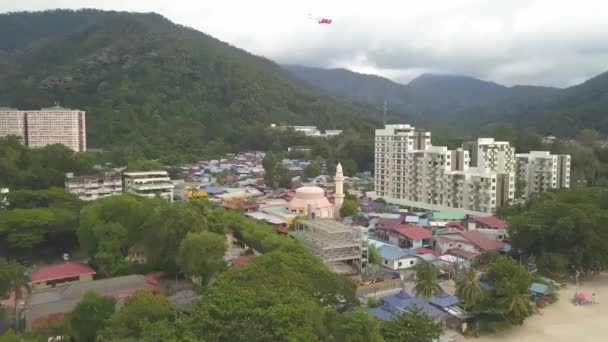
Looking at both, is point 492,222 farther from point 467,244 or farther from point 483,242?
point 467,244

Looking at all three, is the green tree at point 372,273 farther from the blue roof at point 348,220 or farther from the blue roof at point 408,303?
the blue roof at point 348,220

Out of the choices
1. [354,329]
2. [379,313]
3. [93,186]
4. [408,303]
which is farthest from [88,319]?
[93,186]

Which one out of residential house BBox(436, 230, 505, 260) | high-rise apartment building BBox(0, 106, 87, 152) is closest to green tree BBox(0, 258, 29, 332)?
residential house BBox(436, 230, 505, 260)

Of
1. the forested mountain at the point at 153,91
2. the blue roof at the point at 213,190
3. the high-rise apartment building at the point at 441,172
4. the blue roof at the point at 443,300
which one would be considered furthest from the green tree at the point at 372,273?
the forested mountain at the point at 153,91

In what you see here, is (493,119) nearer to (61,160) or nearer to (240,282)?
(61,160)

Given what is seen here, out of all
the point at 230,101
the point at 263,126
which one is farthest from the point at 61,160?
the point at 230,101

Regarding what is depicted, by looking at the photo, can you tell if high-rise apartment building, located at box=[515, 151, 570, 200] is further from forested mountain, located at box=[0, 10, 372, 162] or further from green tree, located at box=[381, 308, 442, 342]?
forested mountain, located at box=[0, 10, 372, 162]
